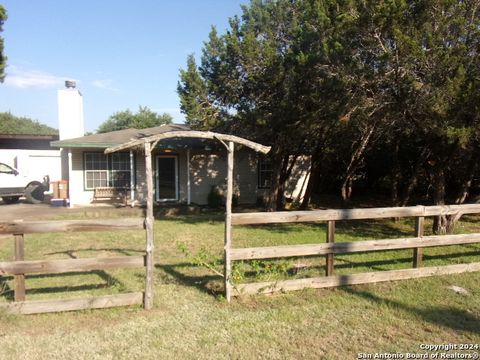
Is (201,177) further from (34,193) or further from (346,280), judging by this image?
(346,280)

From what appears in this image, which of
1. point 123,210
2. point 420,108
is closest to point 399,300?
point 420,108

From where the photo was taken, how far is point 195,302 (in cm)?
502

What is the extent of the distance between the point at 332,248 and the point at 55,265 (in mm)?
3616

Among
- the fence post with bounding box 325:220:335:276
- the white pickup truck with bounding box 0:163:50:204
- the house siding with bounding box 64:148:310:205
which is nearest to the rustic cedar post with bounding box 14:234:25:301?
the fence post with bounding box 325:220:335:276

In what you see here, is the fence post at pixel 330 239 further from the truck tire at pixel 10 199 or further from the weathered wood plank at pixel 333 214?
the truck tire at pixel 10 199

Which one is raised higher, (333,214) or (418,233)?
(333,214)

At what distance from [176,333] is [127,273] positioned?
249 cm

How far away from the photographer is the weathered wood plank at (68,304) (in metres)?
4.45

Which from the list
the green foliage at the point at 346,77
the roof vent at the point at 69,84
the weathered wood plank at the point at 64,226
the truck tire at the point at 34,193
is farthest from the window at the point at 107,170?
the weathered wood plank at the point at 64,226

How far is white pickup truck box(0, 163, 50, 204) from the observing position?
1577 cm

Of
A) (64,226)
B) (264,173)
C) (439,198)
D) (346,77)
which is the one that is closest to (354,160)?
(439,198)

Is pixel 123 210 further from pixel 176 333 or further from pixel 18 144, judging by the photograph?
pixel 18 144

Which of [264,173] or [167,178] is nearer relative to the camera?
[167,178]

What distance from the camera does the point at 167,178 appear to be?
16.7m
